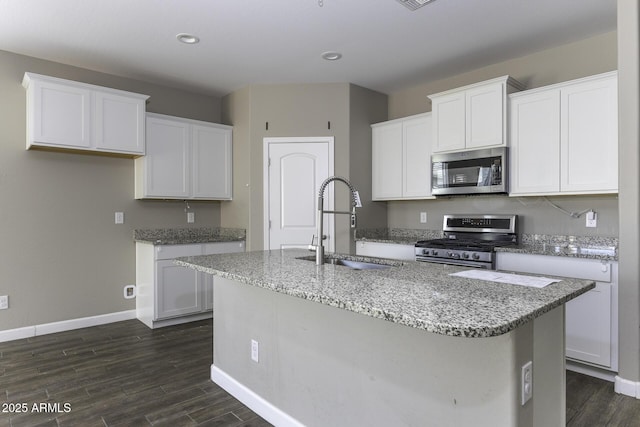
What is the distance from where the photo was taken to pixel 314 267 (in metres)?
2.21

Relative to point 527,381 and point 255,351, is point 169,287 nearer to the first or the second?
point 255,351

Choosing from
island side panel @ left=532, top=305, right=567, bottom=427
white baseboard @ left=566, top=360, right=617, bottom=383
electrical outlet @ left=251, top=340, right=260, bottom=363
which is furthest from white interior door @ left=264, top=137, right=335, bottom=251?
island side panel @ left=532, top=305, right=567, bottom=427

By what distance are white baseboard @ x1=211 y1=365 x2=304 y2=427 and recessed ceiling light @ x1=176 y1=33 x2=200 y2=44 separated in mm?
2574

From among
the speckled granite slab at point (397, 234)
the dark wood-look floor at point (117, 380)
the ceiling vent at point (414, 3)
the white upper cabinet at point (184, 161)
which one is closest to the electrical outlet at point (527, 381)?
the dark wood-look floor at point (117, 380)

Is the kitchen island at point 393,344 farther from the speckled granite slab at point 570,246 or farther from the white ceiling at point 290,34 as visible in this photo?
the white ceiling at point 290,34

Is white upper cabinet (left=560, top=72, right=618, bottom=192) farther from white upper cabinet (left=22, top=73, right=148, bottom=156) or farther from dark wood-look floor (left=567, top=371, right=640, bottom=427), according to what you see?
white upper cabinet (left=22, top=73, right=148, bottom=156)

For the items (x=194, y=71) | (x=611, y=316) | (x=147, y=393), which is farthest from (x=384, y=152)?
(x=147, y=393)

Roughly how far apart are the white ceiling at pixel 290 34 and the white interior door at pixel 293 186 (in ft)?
2.45

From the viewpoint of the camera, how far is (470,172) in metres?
3.77

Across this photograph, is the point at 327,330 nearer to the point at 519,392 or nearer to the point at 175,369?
the point at 519,392

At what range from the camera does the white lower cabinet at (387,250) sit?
411cm

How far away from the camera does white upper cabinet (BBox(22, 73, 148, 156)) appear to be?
356 centimetres

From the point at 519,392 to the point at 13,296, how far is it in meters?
4.12

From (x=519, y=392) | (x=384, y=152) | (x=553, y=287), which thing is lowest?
(x=519, y=392)
